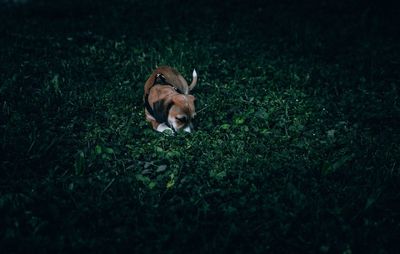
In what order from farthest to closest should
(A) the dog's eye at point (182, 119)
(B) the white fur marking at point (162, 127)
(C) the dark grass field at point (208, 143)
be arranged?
(B) the white fur marking at point (162, 127) → (A) the dog's eye at point (182, 119) → (C) the dark grass field at point (208, 143)

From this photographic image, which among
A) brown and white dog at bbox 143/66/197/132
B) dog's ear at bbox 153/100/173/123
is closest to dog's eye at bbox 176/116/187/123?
brown and white dog at bbox 143/66/197/132

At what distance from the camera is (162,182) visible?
3.69 meters

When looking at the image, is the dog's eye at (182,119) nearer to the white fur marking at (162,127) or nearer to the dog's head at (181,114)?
the dog's head at (181,114)

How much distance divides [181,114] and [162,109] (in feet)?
0.92

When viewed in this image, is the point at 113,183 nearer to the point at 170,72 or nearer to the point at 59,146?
the point at 59,146

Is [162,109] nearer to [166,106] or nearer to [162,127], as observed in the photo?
[166,106]

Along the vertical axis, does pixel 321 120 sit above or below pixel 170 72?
below

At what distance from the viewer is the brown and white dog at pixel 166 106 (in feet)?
14.1

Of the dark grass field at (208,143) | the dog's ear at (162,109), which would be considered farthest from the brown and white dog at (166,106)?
the dark grass field at (208,143)

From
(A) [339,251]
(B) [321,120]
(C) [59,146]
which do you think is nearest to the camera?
(A) [339,251]

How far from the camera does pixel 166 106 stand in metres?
4.33

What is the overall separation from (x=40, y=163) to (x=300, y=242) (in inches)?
113

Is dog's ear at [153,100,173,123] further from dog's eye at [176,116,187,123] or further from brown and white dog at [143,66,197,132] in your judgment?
dog's eye at [176,116,187,123]

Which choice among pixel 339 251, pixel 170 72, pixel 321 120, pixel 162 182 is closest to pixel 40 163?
pixel 162 182
